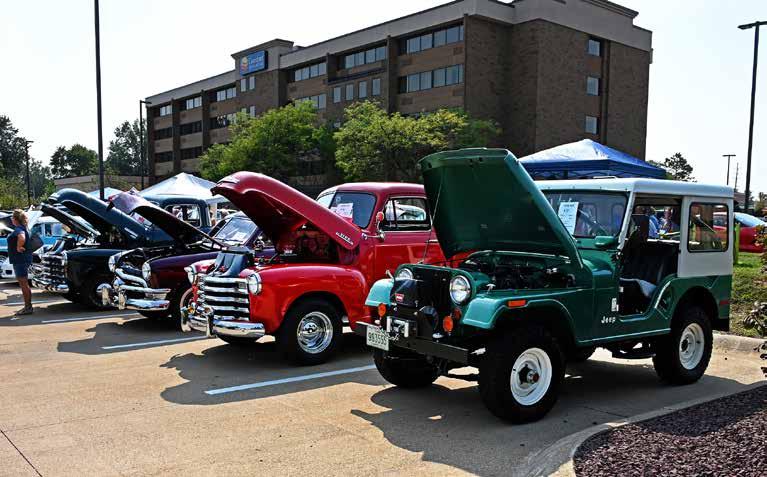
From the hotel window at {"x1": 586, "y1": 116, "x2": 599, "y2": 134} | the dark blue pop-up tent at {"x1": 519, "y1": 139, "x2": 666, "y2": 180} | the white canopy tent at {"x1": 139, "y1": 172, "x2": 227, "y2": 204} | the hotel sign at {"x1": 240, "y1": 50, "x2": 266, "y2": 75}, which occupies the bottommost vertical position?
the white canopy tent at {"x1": 139, "y1": 172, "x2": 227, "y2": 204}

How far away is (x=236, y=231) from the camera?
10242mm

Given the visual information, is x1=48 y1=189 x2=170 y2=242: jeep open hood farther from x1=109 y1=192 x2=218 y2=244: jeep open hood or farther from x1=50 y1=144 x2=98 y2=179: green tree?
x1=50 y1=144 x2=98 y2=179: green tree

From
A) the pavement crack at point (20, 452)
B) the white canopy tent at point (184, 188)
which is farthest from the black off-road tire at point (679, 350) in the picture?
the white canopy tent at point (184, 188)

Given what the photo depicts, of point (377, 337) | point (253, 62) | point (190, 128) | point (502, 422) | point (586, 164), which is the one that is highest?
point (253, 62)

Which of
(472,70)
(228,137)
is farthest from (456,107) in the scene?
(228,137)

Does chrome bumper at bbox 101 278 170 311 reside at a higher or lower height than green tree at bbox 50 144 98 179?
lower

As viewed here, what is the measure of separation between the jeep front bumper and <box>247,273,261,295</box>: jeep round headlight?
171 centimetres

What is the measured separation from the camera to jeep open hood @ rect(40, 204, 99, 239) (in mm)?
11898

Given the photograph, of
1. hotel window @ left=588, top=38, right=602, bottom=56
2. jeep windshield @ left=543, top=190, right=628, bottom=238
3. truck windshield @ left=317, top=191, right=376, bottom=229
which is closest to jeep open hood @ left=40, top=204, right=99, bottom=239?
truck windshield @ left=317, top=191, right=376, bottom=229

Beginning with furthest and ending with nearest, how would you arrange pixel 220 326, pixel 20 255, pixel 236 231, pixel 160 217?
pixel 20 255 → pixel 236 231 → pixel 160 217 → pixel 220 326

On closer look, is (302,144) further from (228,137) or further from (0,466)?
(0,466)

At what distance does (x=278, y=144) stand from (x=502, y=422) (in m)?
44.6

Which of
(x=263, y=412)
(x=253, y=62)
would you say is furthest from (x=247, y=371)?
(x=253, y=62)

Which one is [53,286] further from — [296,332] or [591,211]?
[591,211]
